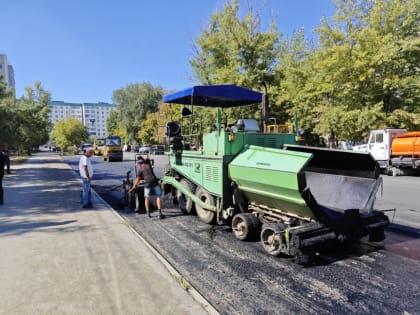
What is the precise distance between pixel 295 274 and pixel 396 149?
15752 mm

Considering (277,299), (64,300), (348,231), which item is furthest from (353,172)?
(64,300)

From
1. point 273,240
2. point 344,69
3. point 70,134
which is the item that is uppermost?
point 344,69

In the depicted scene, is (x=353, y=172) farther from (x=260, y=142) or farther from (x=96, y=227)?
(x=96, y=227)

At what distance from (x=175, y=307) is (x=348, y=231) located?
9.07 ft

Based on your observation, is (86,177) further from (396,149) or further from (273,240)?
(396,149)

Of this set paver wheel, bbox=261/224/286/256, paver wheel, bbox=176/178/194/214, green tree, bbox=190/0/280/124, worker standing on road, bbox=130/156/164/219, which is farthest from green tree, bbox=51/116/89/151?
paver wheel, bbox=261/224/286/256

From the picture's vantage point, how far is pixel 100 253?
4.81 m

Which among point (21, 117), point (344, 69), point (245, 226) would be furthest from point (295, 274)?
point (21, 117)

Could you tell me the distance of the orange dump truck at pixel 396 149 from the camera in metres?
16.0

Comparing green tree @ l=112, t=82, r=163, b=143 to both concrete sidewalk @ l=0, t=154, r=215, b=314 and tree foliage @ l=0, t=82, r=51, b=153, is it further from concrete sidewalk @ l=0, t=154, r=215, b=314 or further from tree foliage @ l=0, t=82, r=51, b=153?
concrete sidewalk @ l=0, t=154, r=215, b=314

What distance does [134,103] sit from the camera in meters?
69.9

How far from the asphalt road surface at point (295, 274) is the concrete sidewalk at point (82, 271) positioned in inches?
14.3

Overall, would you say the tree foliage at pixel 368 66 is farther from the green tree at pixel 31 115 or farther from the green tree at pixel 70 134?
the green tree at pixel 70 134

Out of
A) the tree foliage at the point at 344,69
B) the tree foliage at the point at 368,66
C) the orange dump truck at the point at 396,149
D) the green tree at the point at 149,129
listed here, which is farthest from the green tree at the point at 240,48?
the green tree at the point at 149,129
